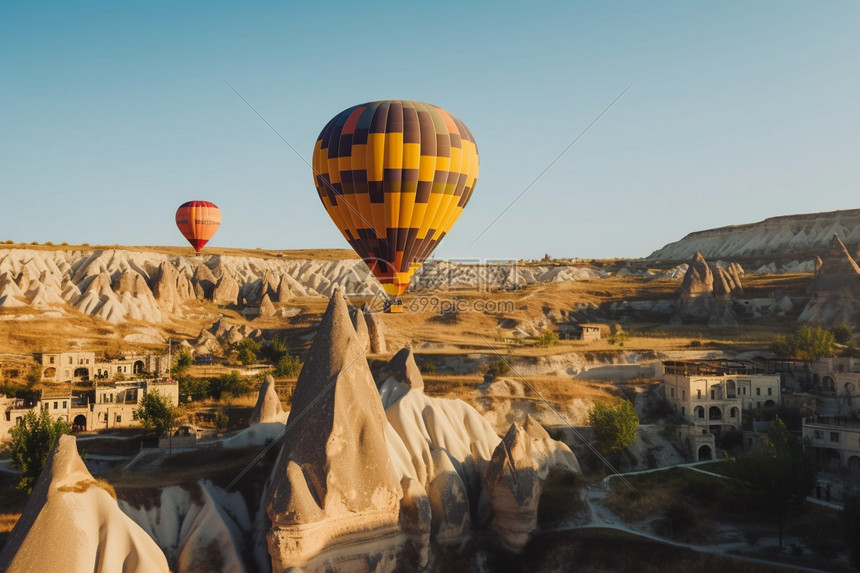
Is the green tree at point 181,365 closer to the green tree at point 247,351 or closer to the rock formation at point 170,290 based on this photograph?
the green tree at point 247,351

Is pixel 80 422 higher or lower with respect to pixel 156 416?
→ lower

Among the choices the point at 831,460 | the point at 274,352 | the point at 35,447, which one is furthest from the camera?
the point at 274,352

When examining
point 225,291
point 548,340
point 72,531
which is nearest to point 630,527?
point 72,531

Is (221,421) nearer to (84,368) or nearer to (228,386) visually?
(228,386)

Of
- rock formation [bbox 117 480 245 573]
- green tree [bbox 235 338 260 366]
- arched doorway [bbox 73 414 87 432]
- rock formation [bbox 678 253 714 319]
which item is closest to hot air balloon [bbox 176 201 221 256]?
green tree [bbox 235 338 260 366]

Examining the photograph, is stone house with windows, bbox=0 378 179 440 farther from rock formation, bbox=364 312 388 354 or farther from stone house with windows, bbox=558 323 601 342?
stone house with windows, bbox=558 323 601 342

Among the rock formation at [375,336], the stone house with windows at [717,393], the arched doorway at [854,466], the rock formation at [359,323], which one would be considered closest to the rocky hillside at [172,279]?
the rock formation at [359,323]

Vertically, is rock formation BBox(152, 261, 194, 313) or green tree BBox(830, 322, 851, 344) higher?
rock formation BBox(152, 261, 194, 313)

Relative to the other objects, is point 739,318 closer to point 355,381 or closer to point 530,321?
point 530,321
